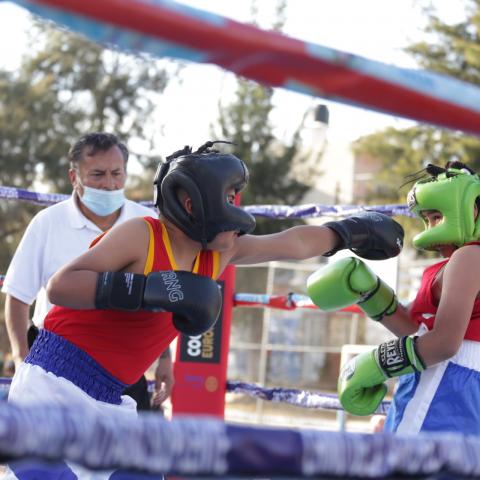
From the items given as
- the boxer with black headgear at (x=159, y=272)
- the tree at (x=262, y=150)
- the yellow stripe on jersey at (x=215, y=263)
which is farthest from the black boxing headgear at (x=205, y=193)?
the tree at (x=262, y=150)

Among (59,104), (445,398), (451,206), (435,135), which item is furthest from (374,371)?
Answer: (59,104)

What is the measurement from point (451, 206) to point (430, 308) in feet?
0.94

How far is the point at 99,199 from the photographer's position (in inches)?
118

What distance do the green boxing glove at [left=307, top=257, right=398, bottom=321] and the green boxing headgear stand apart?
0.18m

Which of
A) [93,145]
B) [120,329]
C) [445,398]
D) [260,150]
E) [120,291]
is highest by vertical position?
[260,150]

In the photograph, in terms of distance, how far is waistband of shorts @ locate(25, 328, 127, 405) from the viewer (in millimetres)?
2006

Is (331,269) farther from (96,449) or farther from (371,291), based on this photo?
(96,449)

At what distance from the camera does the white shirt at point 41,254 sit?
2.83 meters

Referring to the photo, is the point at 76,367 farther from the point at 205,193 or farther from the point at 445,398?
the point at 445,398

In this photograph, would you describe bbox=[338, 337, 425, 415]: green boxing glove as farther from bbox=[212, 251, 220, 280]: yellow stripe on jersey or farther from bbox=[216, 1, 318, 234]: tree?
bbox=[216, 1, 318, 234]: tree

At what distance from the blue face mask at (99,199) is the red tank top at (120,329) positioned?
97 centimetres

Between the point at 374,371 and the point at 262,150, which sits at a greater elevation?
the point at 262,150

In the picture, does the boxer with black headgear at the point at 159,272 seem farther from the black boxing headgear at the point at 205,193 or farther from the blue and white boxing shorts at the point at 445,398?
the blue and white boxing shorts at the point at 445,398

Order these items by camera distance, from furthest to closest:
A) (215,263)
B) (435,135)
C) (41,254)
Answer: (435,135)
(41,254)
(215,263)
